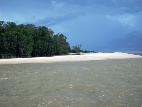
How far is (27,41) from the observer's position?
259 feet

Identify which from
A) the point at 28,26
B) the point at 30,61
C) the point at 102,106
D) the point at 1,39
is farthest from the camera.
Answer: the point at 28,26

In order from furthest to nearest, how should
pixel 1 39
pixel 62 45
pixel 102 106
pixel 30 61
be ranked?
pixel 62 45
pixel 1 39
pixel 30 61
pixel 102 106

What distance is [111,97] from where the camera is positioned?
2366 centimetres

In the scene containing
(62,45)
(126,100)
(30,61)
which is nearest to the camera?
(126,100)

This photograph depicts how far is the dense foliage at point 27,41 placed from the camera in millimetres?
76062

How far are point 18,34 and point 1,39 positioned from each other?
4.18 metres

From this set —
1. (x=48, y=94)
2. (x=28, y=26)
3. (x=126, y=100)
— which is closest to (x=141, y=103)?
(x=126, y=100)

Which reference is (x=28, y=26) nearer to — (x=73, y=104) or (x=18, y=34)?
(x=18, y=34)

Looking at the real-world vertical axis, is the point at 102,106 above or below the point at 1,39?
below

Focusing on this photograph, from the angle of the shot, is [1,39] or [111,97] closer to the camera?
[111,97]

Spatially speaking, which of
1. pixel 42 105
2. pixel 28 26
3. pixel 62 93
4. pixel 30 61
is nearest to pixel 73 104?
pixel 42 105

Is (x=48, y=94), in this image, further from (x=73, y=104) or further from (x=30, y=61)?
(x=30, y=61)

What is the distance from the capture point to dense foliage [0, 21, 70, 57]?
76062mm

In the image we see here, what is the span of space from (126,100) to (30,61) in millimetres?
49290
